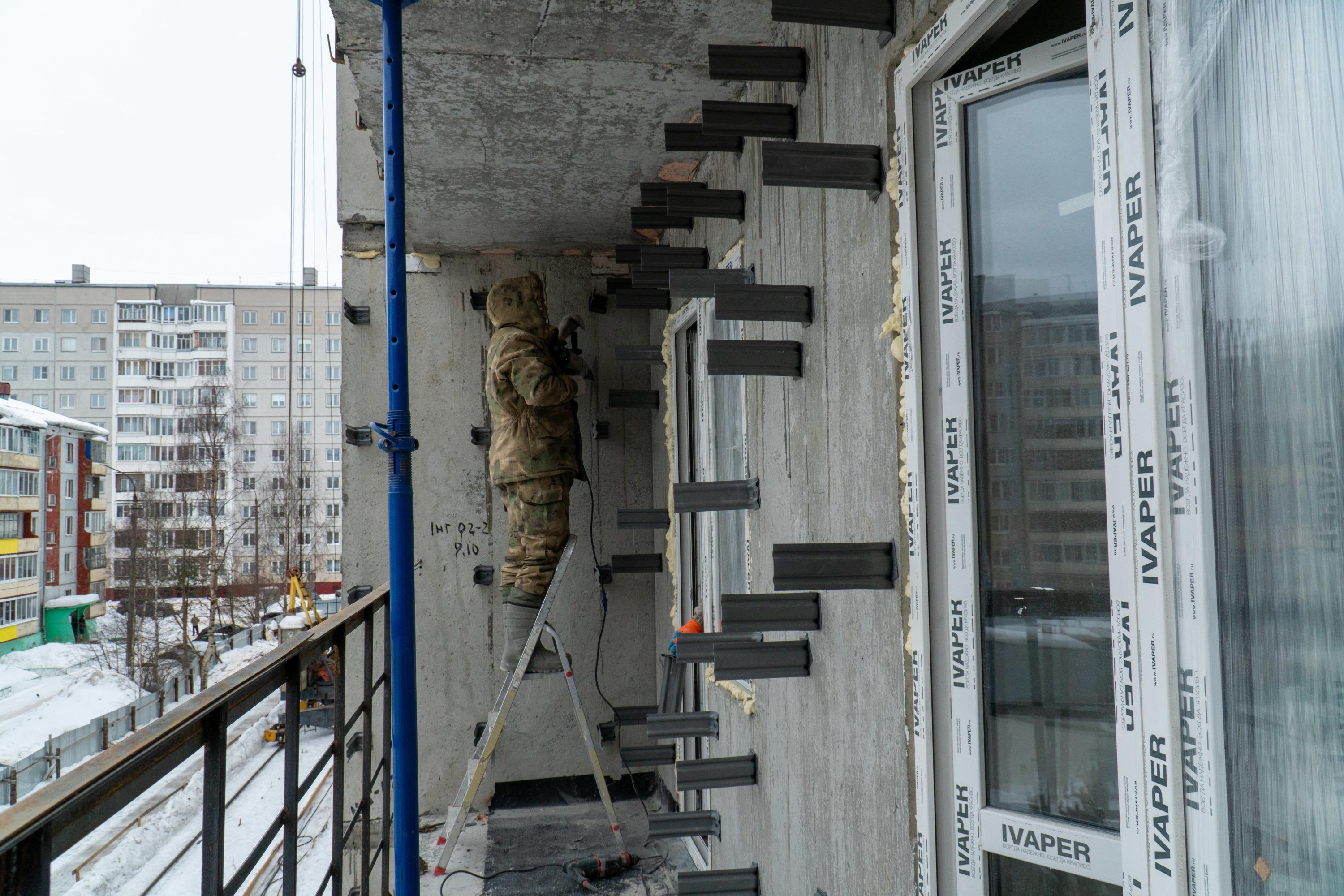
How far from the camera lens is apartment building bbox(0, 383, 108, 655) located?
2378 centimetres

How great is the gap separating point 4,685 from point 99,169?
49961 mm

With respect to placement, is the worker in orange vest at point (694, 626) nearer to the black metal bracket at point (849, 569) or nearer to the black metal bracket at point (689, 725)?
the black metal bracket at point (689, 725)

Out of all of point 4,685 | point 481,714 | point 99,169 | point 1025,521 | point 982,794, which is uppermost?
point 99,169

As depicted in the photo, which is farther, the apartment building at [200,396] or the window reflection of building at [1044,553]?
the apartment building at [200,396]

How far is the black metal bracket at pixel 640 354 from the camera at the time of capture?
405 cm

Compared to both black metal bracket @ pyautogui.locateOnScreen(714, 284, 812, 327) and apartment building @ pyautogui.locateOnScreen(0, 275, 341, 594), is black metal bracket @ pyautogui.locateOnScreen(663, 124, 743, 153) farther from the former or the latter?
apartment building @ pyautogui.locateOnScreen(0, 275, 341, 594)

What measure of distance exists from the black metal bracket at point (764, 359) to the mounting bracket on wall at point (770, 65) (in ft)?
2.27

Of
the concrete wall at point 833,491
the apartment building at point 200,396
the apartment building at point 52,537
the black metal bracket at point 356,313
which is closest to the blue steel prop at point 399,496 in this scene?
the concrete wall at point 833,491

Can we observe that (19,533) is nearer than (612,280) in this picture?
No

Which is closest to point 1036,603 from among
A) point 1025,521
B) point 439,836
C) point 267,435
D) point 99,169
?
point 1025,521

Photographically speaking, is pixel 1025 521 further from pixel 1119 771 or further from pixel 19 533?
pixel 19 533

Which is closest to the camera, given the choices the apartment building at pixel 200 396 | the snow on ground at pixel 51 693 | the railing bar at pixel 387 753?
the railing bar at pixel 387 753

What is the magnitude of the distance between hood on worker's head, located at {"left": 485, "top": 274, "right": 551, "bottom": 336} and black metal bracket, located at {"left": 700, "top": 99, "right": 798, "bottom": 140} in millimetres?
1918

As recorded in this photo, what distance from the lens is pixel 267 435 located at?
37.7 m
